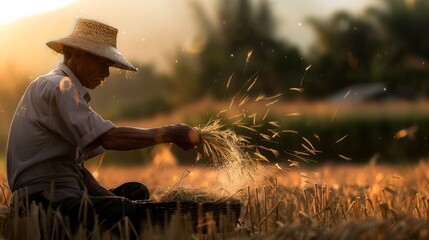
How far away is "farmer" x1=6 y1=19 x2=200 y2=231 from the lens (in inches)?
209

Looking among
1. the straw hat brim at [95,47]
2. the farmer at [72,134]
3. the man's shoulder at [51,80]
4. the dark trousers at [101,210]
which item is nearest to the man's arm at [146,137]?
the farmer at [72,134]

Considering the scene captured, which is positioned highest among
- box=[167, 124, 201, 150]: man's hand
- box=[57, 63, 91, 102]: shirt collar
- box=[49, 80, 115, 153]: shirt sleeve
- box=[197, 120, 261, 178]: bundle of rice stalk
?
box=[57, 63, 91, 102]: shirt collar

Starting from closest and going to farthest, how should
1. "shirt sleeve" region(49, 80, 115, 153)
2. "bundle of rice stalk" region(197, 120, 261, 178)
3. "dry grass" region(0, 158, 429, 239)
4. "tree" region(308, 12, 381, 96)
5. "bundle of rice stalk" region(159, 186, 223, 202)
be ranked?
"dry grass" region(0, 158, 429, 239) < "shirt sleeve" region(49, 80, 115, 153) < "bundle of rice stalk" region(159, 186, 223, 202) < "bundle of rice stalk" region(197, 120, 261, 178) < "tree" region(308, 12, 381, 96)

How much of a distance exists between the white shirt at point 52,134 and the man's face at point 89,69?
6cm

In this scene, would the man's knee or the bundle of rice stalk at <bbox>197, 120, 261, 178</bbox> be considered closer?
the bundle of rice stalk at <bbox>197, 120, 261, 178</bbox>

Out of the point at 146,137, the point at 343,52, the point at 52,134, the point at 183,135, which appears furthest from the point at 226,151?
the point at 343,52

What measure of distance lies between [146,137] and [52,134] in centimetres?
56

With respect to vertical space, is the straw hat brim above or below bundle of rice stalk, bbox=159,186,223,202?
above

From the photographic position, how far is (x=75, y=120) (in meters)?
5.29

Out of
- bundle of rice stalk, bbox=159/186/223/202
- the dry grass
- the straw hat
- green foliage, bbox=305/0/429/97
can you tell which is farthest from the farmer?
green foliage, bbox=305/0/429/97

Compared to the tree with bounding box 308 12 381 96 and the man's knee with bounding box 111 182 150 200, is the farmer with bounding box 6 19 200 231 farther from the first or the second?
the tree with bounding box 308 12 381 96

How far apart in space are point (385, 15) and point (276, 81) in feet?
17.3

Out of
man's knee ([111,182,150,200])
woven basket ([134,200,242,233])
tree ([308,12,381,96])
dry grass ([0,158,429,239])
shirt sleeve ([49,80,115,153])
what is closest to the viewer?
dry grass ([0,158,429,239])

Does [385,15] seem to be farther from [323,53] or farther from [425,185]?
[425,185]
